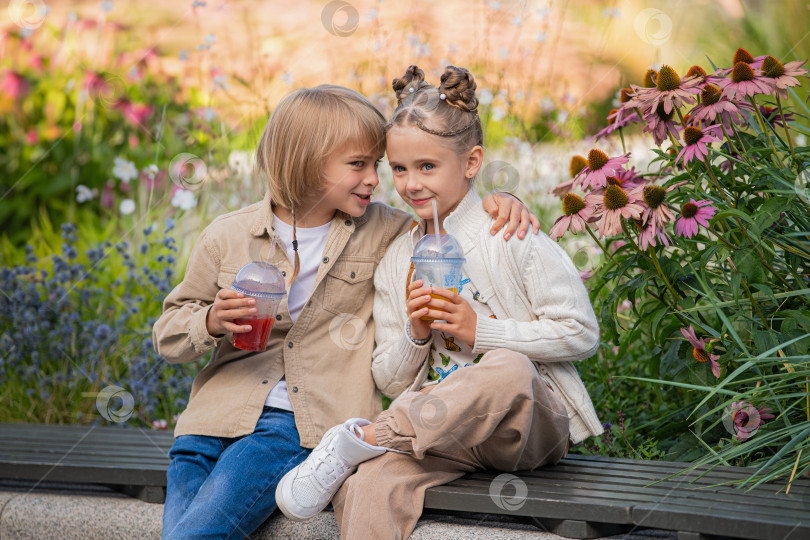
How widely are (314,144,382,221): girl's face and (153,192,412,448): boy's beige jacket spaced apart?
5.2 inches

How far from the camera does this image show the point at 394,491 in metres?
2.11

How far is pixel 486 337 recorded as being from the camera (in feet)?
7.54

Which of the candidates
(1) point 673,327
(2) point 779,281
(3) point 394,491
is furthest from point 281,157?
(2) point 779,281

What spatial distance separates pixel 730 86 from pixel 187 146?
3273 mm

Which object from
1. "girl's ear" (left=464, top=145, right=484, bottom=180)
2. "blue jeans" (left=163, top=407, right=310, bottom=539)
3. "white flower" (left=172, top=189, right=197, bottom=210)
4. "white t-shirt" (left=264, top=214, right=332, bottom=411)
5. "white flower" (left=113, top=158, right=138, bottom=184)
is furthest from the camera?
"white flower" (left=113, top=158, right=138, bottom=184)

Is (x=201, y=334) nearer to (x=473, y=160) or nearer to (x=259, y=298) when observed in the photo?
(x=259, y=298)

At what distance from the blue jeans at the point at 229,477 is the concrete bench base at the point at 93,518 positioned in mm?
118

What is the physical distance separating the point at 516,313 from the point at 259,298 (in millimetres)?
712

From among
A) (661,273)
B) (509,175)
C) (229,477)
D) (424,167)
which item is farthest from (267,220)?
(509,175)

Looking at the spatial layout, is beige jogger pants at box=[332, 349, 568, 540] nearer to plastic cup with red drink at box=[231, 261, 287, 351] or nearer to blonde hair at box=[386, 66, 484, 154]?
plastic cup with red drink at box=[231, 261, 287, 351]

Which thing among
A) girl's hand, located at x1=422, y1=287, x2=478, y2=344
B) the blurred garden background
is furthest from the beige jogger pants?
the blurred garden background

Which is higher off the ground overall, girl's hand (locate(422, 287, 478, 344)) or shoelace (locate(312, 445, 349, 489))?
girl's hand (locate(422, 287, 478, 344))

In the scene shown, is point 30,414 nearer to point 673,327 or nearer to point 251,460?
point 251,460

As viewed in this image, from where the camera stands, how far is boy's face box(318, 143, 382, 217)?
2.53 m
